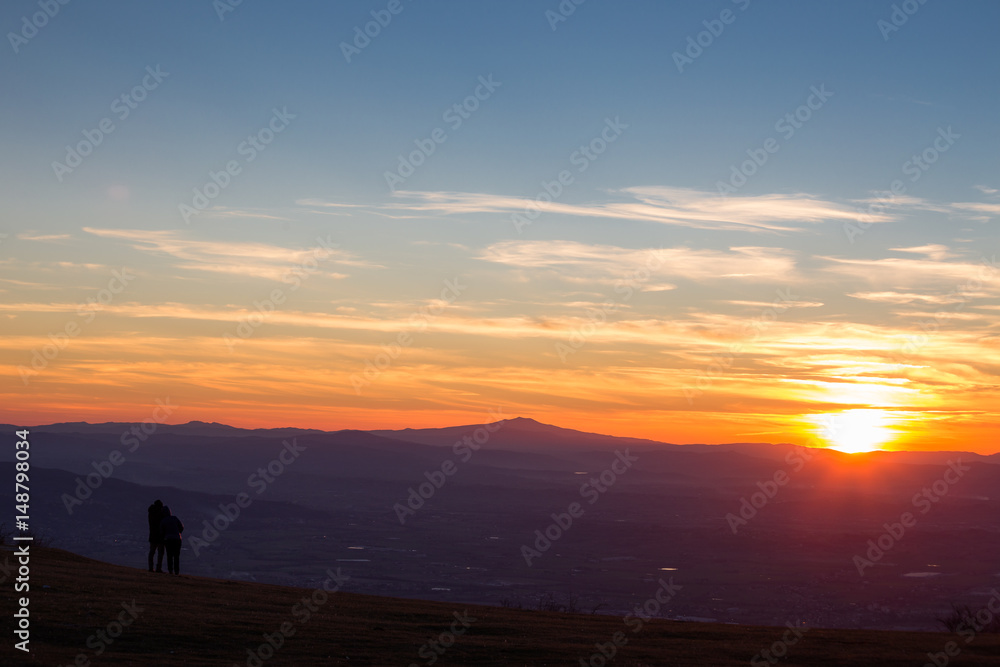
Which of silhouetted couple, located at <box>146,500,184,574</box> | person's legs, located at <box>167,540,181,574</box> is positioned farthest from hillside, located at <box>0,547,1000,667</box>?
silhouetted couple, located at <box>146,500,184,574</box>

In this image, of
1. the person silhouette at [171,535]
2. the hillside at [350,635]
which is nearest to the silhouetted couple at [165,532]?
the person silhouette at [171,535]

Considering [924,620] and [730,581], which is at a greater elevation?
[730,581]

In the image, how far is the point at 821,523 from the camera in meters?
164

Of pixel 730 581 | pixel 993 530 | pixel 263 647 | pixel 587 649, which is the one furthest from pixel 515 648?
pixel 993 530

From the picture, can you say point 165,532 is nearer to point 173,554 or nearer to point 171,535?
point 171,535

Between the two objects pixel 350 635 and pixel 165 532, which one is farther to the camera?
pixel 165 532

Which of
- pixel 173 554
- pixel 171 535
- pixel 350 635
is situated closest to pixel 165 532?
pixel 171 535

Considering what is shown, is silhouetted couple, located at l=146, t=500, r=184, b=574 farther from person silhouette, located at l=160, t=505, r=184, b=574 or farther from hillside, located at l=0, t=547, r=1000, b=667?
hillside, located at l=0, t=547, r=1000, b=667

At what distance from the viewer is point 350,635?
18578 mm

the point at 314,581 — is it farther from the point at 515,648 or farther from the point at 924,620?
the point at 515,648

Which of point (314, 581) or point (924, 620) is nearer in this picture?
point (924, 620)

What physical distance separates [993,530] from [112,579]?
510 ft

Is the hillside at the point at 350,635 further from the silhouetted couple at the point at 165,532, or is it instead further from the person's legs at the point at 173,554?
the silhouetted couple at the point at 165,532

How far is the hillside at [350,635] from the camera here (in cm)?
1625
